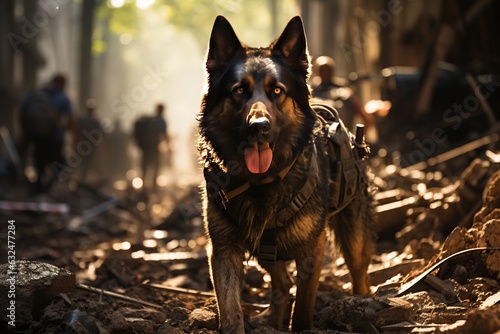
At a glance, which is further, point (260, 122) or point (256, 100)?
point (256, 100)

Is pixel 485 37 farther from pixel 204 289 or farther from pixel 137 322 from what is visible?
pixel 137 322

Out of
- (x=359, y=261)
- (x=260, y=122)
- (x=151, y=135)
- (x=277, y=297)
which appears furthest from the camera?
(x=151, y=135)

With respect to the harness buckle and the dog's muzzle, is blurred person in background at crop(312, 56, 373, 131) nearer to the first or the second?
the harness buckle

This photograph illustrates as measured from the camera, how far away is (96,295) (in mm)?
5504

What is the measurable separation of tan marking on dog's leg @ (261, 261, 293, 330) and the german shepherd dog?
20.3 inches

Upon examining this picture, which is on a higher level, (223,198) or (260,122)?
(260,122)

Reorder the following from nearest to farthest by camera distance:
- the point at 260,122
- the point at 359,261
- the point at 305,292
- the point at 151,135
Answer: the point at 260,122, the point at 305,292, the point at 359,261, the point at 151,135

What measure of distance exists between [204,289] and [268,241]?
2217 mm

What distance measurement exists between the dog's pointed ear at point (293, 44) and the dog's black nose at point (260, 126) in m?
0.85

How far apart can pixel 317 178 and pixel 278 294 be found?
121 centimetres

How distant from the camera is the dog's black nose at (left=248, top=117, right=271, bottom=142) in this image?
13.5 feet

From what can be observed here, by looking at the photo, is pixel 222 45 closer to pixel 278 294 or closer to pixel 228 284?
pixel 228 284

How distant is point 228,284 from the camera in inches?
175

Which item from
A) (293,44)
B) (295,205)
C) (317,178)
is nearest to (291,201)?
(295,205)
